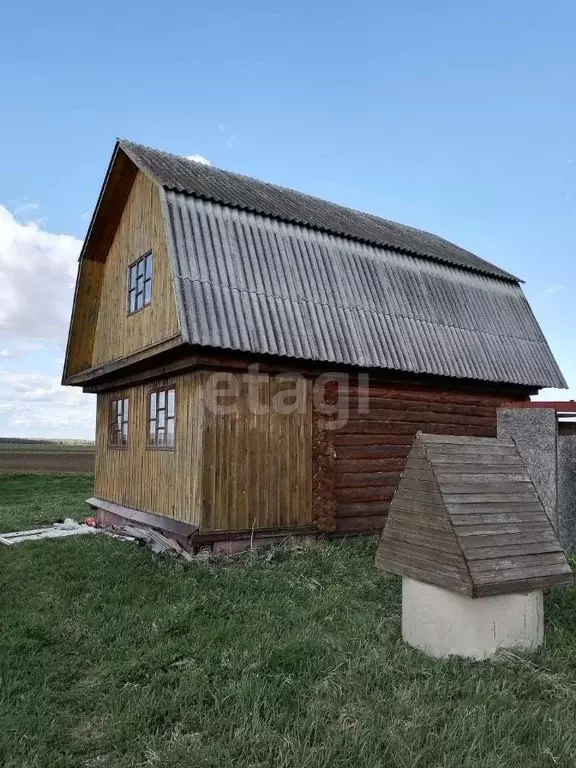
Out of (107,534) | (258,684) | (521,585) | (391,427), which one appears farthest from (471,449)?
(107,534)

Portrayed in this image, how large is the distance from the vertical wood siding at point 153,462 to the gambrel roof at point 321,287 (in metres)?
1.48

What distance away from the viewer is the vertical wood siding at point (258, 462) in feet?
29.3

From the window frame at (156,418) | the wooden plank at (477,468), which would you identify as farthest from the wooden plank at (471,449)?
the window frame at (156,418)

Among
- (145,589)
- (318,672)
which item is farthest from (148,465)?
(318,672)

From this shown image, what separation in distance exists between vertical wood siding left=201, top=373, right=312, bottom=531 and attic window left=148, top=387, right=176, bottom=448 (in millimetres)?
1383

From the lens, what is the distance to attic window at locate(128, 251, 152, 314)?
420 inches

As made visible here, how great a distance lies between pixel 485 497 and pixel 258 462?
4.47 metres

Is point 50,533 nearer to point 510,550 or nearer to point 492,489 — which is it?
point 492,489

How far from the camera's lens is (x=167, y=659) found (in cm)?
499

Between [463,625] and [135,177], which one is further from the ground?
[135,177]

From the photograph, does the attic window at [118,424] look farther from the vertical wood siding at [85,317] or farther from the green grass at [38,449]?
the green grass at [38,449]

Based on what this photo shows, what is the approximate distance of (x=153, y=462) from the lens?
10.8 metres

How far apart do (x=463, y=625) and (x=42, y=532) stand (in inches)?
373

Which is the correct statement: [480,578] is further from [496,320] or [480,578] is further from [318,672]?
[496,320]
